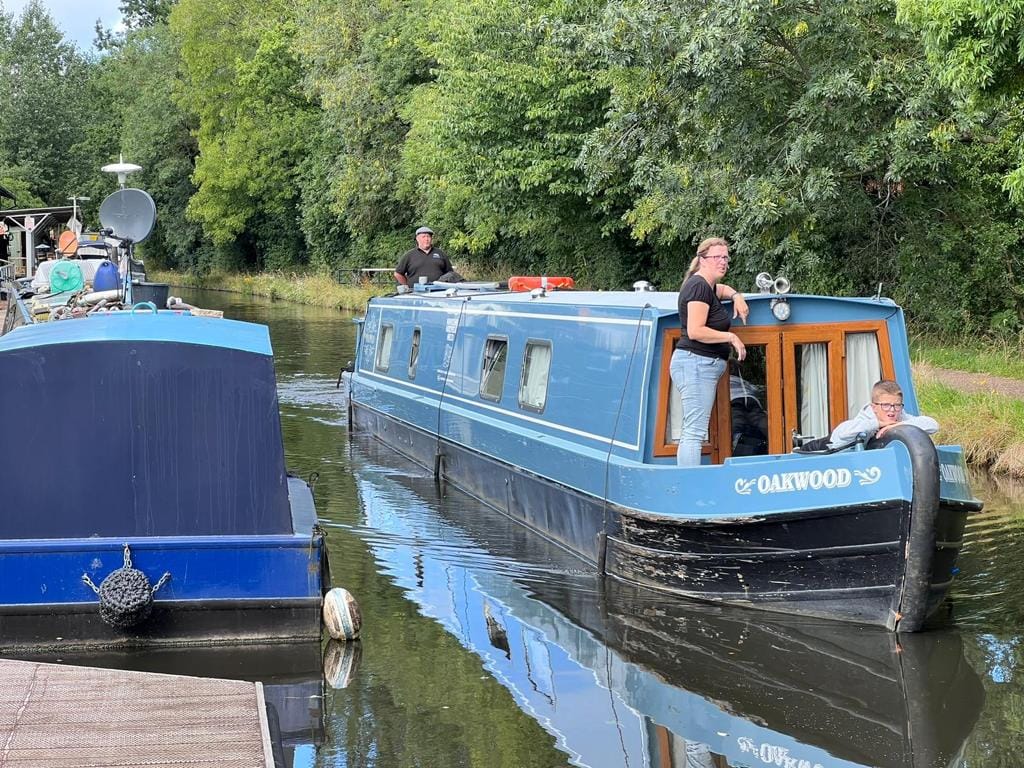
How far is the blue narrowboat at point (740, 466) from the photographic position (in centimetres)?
799

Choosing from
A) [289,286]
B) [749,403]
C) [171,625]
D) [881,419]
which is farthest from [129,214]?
[289,286]

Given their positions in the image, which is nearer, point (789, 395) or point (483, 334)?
point (789, 395)

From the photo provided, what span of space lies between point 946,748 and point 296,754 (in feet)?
10.3

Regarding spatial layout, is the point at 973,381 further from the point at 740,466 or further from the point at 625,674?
the point at 625,674

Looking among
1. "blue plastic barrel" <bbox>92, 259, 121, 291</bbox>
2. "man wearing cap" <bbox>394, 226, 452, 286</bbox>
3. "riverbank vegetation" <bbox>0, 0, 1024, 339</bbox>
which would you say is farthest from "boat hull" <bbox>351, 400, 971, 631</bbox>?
"man wearing cap" <bbox>394, 226, 452, 286</bbox>

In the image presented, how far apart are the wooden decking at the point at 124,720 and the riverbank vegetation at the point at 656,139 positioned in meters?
8.97

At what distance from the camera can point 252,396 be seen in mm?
8180

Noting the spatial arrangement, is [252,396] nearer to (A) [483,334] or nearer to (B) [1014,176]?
(A) [483,334]

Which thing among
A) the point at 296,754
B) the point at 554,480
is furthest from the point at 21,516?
the point at 554,480

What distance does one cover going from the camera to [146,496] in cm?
802

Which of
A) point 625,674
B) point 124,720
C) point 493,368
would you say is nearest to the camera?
point 124,720

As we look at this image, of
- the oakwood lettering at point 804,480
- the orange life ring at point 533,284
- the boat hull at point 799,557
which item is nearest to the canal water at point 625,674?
the boat hull at point 799,557

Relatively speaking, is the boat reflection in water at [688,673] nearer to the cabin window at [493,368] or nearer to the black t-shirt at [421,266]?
the cabin window at [493,368]

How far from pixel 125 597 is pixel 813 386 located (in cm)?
464
